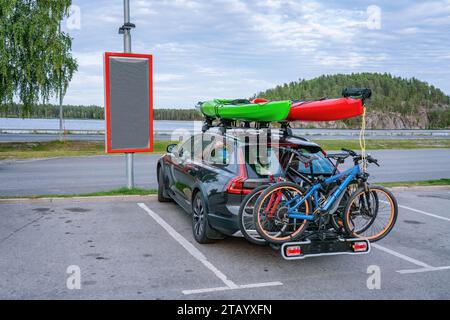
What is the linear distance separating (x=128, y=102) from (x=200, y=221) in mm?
4618

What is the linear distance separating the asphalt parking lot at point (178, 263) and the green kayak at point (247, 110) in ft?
6.05

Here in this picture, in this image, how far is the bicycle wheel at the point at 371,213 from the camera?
214 inches

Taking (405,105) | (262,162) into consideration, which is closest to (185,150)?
(262,162)

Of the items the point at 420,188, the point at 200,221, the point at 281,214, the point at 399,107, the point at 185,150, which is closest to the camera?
the point at 281,214

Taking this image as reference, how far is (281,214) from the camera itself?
207 inches

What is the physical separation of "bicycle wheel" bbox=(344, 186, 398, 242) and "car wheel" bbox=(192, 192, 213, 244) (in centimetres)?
193

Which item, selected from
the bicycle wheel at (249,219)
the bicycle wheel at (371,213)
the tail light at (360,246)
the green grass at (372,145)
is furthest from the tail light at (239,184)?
the green grass at (372,145)

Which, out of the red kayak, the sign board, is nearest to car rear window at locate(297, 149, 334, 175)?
the red kayak

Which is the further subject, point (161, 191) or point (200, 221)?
point (161, 191)

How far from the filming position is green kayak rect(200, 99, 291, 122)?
227 inches

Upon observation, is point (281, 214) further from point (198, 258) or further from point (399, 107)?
point (399, 107)

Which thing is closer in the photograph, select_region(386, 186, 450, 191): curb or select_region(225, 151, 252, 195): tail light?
select_region(225, 151, 252, 195): tail light

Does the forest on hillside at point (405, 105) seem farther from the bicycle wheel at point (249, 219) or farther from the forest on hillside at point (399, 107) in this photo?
the bicycle wheel at point (249, 219)

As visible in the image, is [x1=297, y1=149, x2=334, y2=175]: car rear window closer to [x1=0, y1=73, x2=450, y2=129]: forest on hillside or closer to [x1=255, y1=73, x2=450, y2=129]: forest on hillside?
[x1=0, y1=73, x2=450, y2=129]: forest on hillside
